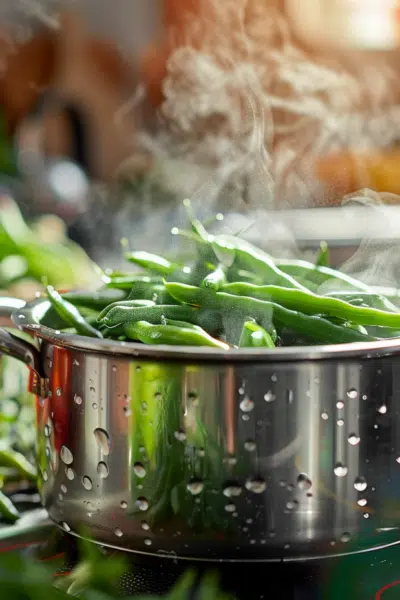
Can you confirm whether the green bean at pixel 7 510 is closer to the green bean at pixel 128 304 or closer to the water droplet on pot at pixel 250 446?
the green bean at pixel 128 304

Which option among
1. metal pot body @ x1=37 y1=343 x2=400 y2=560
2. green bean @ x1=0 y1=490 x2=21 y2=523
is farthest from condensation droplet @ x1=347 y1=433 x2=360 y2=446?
green bean @ x1=0 y1=490 x2=21 y2=523

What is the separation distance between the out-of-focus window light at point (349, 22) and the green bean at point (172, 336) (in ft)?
15.1

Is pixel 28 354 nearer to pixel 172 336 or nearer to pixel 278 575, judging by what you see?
pixel 172 336

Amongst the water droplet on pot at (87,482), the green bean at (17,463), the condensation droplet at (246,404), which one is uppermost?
the condensation droplet at (246,404)

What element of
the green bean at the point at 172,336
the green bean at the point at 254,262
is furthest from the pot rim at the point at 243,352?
the green bean at the point at 254,262

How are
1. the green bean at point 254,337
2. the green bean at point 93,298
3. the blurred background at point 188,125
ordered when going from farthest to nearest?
the blurred background at point 188,125 < the green bean at point 93,298 < the green bean at point 254,337

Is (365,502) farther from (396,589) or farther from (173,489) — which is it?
(173,489)

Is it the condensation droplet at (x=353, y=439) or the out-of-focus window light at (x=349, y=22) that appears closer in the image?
the condensation droplet at (x=353, y=439)

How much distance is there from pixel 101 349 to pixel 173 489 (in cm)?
15

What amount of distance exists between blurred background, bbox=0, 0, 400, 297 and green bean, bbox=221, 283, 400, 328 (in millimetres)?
175

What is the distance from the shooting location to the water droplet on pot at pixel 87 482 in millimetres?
798

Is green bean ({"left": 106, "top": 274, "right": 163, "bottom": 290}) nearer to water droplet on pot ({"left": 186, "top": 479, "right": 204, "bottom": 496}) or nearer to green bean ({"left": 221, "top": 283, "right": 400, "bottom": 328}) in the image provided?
green bean ({"left": 221, "top": 283, "right": 400, "bottom": 328})

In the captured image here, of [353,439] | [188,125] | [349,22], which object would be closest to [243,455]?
[353,439]

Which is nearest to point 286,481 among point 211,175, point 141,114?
point 211,175
